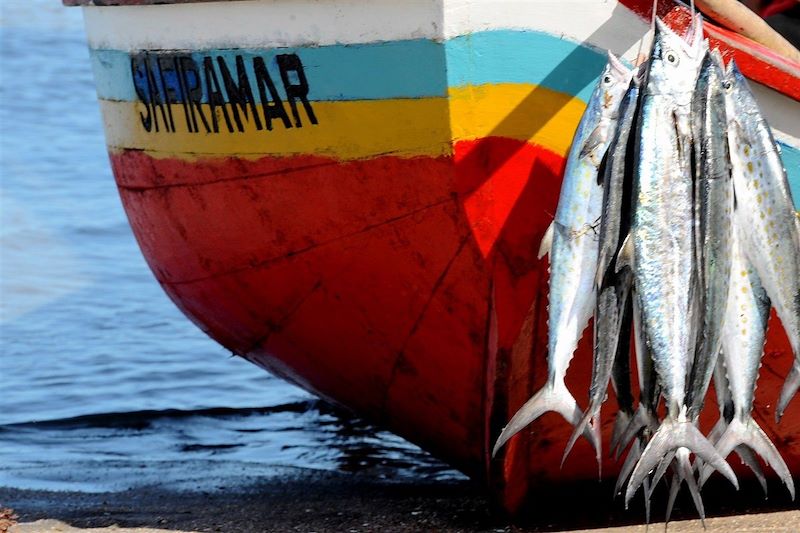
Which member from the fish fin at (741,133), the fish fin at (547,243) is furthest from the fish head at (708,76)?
the fish fin at (547,243)

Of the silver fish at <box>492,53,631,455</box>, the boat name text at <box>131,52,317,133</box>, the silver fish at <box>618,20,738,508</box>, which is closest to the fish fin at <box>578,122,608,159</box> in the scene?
the silver fish at <box>492,53,631,455</box>

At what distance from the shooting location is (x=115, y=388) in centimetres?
686

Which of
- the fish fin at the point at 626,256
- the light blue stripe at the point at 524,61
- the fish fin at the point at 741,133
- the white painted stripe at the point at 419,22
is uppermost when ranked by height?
the white painted stripe at the point at 419,22

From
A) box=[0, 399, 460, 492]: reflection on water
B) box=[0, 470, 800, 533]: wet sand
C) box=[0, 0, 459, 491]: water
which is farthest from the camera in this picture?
box=[0, 0, 459, 491]: water

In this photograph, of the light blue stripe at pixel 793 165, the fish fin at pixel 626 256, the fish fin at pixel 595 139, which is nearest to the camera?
the fish fin at pixel 626 256

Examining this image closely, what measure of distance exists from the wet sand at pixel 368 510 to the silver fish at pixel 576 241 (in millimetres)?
981

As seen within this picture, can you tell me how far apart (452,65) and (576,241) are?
57 cm

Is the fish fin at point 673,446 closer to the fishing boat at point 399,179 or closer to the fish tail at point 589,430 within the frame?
the fish tail at point 589,430

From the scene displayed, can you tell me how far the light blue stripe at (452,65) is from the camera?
3576mm

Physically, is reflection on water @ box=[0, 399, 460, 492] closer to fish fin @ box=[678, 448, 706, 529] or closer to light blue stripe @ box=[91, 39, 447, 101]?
light blue stripe @ box=[91, 39, 447, 101]

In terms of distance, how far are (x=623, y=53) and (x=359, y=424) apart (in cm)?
312

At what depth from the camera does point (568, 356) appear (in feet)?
11.3

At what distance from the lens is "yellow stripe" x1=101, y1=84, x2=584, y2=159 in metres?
3.62

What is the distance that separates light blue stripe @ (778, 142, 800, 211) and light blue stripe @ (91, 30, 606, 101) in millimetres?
584
